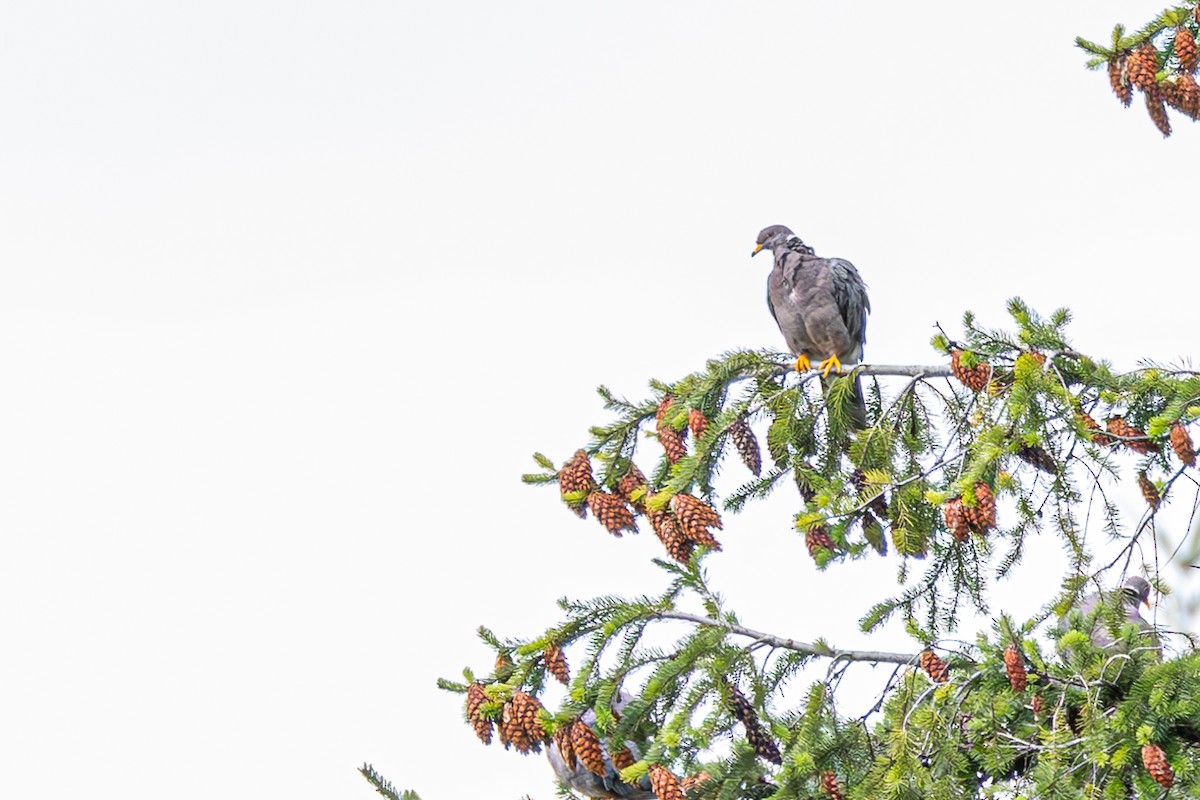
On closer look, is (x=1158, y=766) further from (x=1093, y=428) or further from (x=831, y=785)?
(x=1093, y=428)

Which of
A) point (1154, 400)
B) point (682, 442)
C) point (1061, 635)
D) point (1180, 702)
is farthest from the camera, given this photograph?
point (682, 442)

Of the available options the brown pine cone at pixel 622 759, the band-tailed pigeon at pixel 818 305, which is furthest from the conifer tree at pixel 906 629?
the band-tailed pigeon at pixel 818 305

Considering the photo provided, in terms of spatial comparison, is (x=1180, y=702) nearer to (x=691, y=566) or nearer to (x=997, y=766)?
(x=997, y=766)

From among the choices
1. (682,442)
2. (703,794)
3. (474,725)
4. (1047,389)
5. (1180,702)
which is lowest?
(1180,702)

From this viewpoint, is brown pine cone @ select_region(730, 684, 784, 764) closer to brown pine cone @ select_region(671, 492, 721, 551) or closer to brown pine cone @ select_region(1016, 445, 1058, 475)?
brown pine cone @ select_region(671, 492, 721, 551)

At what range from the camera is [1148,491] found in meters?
4.88

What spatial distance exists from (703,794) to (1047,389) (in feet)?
4.88

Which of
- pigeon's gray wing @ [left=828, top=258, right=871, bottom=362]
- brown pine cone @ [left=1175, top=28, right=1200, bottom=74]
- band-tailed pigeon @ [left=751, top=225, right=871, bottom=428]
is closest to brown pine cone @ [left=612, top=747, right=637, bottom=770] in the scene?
brown pine cone @ [left=1175, top=28, right=1200, bottom=74]

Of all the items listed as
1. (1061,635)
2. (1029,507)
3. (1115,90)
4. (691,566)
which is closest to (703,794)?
(691,566)

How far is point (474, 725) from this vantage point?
4.56 meters

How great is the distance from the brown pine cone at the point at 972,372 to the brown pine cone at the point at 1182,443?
2.21 feet

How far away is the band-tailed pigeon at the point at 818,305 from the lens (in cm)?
770

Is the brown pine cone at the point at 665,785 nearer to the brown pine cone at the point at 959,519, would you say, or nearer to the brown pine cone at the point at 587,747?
the brown pine cone at the point at 587,747

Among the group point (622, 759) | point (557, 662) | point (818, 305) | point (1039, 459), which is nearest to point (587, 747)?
point (622, 759)
